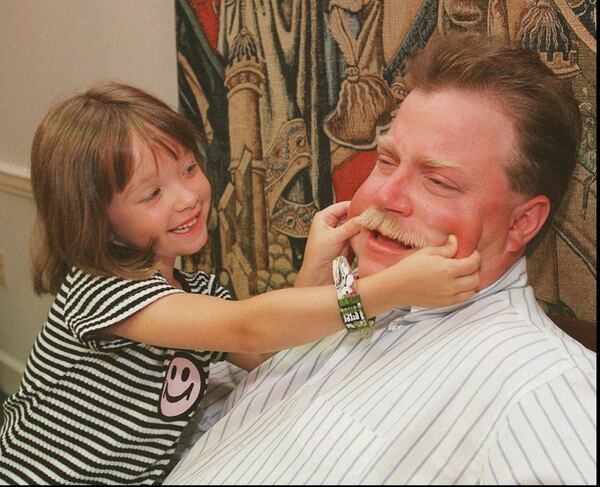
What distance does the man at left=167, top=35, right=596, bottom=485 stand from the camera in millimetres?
1146

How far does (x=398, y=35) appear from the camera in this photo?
1.81 metres

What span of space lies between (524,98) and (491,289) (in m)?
0.34

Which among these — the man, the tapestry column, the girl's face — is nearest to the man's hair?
the man

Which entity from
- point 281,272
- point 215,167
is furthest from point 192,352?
point 215,167

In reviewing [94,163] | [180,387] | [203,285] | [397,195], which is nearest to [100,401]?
[180,387]

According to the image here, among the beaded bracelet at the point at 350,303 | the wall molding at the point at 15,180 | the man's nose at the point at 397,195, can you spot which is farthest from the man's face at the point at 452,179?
the wall molding at the point at 15,180

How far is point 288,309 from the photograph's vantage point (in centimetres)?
141

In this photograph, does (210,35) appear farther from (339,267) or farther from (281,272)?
(339,267)

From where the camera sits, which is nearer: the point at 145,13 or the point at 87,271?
the point at 87,271

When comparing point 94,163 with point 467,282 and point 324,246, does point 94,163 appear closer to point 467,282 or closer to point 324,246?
point 324,246

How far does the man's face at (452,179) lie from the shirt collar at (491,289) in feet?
0.08

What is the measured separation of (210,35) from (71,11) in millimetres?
899

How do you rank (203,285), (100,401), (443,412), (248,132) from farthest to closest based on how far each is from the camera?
(248,132) < (203,285) < (100,401) < (443,412)

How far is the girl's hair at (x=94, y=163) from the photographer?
163 centimetres
